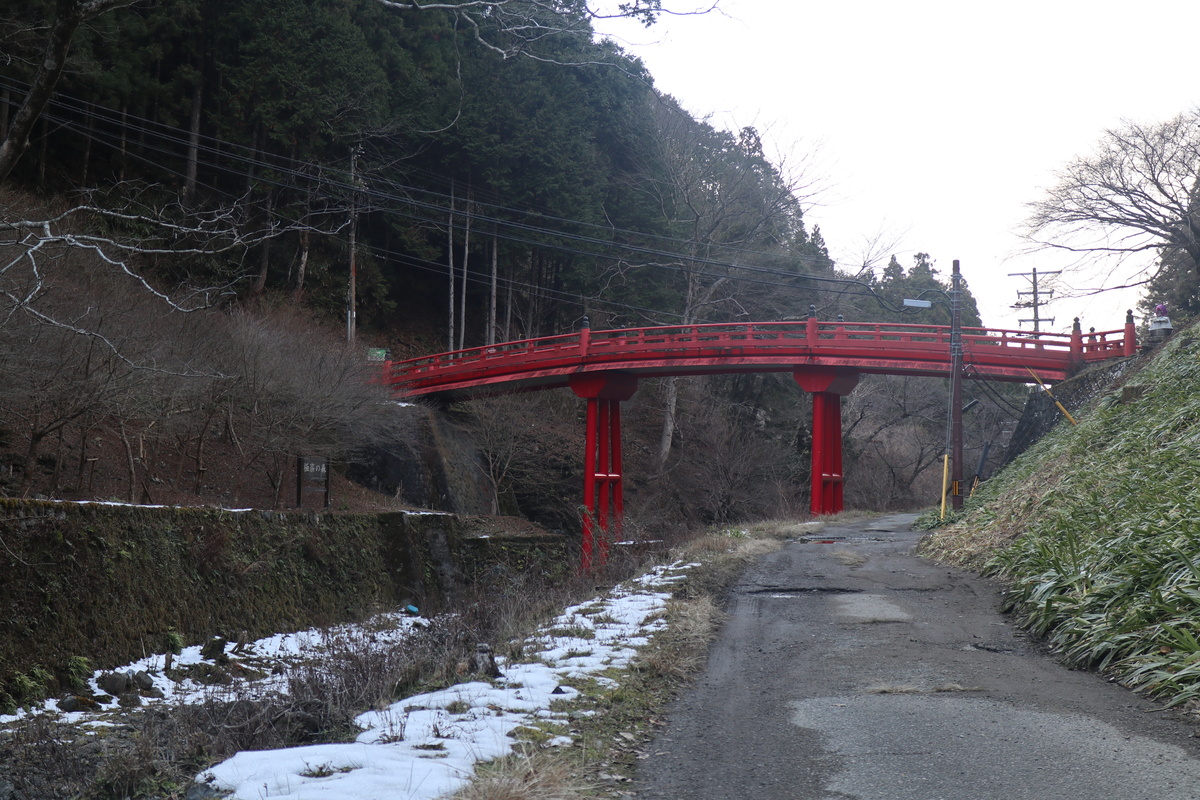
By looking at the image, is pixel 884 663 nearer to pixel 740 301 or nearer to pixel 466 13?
pixel 466 13

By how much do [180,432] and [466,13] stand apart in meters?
15.7

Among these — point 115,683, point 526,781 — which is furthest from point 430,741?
point 115,683

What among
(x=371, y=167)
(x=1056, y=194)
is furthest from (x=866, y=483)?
(x=371, y=167)

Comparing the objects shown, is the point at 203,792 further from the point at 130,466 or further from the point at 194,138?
the point at 194,138

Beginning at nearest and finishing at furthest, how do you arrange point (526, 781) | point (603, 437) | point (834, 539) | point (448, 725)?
point (526, 781) → point (448, 725) → point (834, 539) → point (603, 437)

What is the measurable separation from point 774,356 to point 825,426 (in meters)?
2.61

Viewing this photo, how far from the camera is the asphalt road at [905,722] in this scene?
3.91 m

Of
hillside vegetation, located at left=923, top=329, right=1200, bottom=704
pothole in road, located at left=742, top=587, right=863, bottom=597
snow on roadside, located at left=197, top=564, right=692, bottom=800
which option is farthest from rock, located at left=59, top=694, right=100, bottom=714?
hillside vegetation, located at left=923, top=329, right=1200, bottom=704

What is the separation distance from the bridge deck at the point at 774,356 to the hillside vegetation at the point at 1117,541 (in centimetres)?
817

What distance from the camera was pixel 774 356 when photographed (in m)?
25.2

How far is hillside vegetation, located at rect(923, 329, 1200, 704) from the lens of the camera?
5.82 metres

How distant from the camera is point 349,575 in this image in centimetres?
1748

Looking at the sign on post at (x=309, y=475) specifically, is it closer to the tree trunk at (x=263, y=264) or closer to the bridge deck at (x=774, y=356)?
the bridge deck at (x=774, y=356)

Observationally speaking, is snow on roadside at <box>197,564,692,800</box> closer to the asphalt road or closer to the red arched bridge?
the asphalt road
